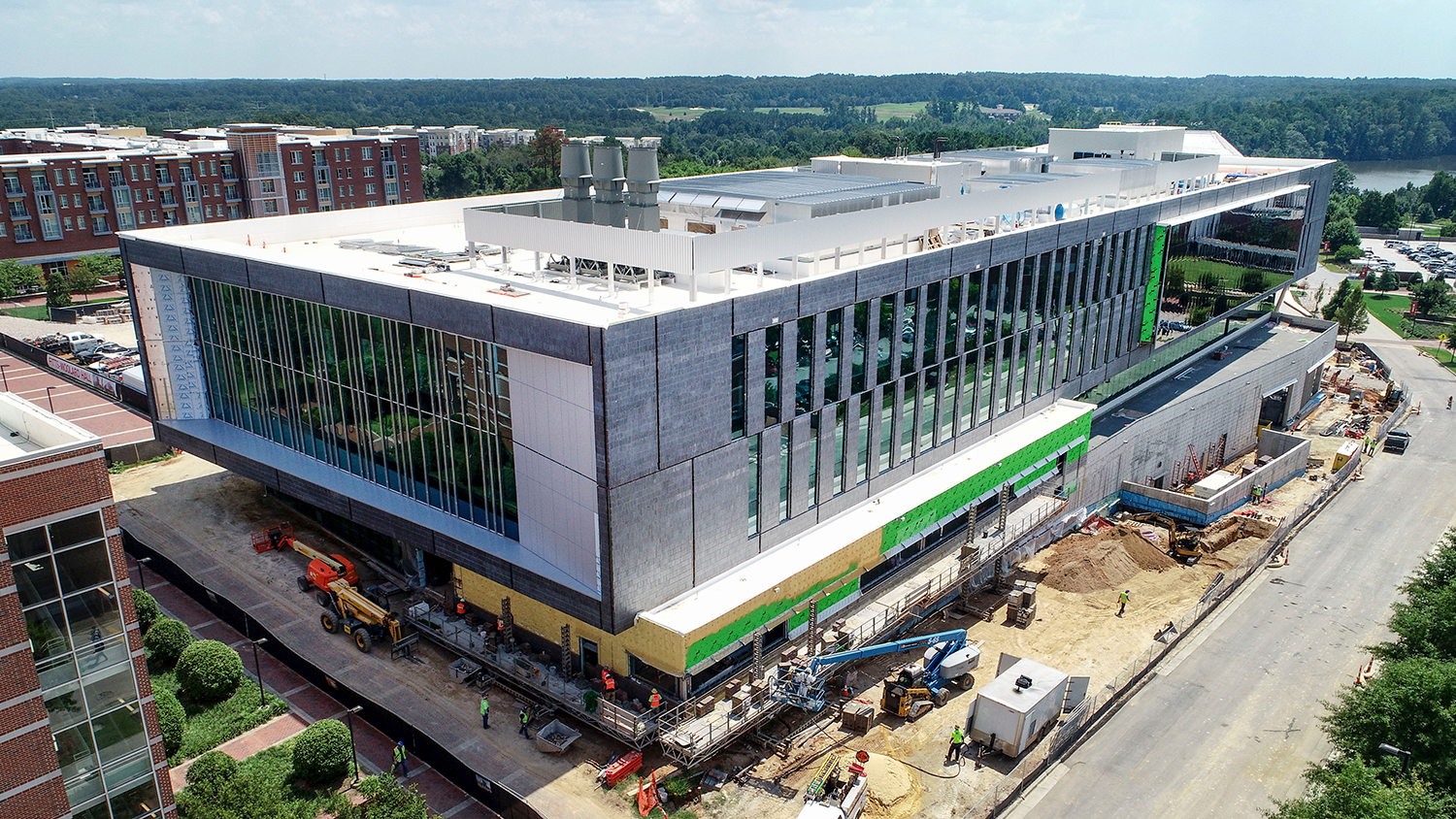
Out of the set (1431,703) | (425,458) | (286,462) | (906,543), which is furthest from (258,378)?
(1431,703)

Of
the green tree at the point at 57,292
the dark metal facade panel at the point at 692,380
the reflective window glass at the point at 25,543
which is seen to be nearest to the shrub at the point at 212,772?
the reflective window glass at the point at 25,543

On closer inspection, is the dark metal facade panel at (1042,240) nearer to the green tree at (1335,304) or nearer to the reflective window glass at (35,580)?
the reflective window glass at (35,580)

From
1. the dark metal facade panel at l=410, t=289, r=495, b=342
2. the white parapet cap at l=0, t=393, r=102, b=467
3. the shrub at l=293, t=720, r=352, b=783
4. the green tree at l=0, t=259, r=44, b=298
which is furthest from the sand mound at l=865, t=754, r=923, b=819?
the green tree at l=0, t=259, r=44, b=298

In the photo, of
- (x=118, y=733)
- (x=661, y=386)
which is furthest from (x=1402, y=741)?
(x=118, y=733)

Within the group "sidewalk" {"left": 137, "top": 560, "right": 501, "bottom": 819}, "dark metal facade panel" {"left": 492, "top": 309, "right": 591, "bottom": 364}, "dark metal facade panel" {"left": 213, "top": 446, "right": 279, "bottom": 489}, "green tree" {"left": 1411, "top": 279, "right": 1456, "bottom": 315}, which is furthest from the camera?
"green tree" {"left": 1411, "top": 279, "right": 1456, "bottom": 315}

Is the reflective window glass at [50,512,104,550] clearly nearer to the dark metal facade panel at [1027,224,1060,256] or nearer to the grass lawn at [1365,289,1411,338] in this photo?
the dark metal facade panel at [1027,224,1060,256]

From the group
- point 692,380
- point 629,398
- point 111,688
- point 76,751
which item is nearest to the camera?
point 76,751

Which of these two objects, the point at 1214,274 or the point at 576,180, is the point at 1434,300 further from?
the point at 576,180
